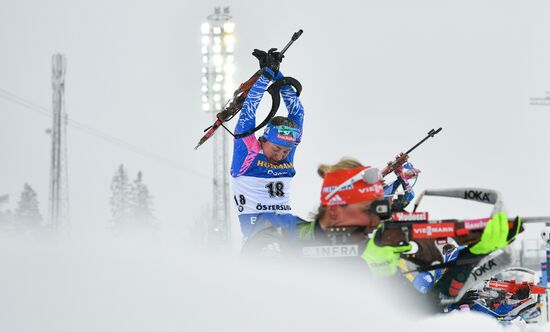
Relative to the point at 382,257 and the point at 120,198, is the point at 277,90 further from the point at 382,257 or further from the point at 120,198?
the point at 120,198

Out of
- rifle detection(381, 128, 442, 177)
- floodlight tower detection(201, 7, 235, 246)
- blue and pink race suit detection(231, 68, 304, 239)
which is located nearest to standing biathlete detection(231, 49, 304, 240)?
blue and pink race suit detection(231, 68, 304, 239)

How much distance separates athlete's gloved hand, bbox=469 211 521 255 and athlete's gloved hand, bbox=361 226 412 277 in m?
0.37

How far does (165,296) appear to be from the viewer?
3174mm

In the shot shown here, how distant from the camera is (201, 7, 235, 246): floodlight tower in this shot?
2898 cm

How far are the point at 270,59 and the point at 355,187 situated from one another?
3.68 metres

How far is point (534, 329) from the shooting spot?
21.1 ft

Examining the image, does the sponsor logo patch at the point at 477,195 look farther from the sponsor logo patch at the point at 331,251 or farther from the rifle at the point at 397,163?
the rifle at the point at 397,163

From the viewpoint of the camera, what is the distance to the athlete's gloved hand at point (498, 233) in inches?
156

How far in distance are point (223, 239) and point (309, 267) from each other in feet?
79.9

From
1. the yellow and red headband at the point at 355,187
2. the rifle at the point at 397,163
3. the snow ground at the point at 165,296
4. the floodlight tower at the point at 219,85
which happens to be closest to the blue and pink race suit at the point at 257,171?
the rifle at the point at 397,163

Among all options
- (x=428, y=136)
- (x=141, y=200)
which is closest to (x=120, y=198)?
(x=141, y=200)

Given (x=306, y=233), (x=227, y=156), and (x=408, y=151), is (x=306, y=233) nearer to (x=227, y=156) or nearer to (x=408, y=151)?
(x=408, y=151)

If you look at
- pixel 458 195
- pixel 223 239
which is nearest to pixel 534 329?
pixel 458 195

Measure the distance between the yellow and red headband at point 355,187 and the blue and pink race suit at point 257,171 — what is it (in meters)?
3.41
